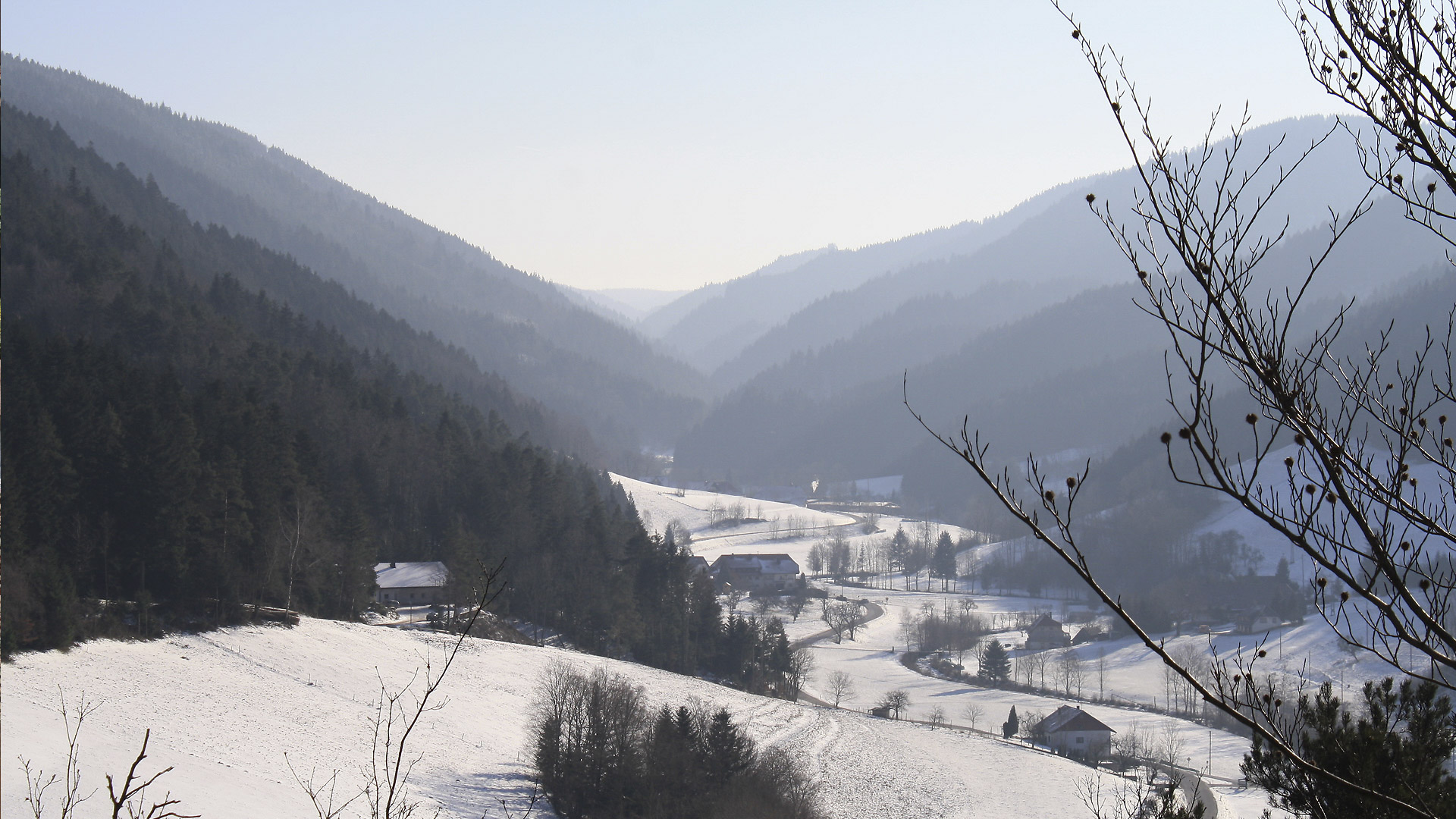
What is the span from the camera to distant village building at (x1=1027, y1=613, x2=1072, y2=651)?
6675 centimetres

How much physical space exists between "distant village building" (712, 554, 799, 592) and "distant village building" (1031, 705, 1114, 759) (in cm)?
4309

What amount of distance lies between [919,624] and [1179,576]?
34.6m

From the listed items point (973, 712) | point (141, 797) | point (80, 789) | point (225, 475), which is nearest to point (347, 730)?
point (80, 789)

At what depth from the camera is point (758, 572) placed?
8762cm

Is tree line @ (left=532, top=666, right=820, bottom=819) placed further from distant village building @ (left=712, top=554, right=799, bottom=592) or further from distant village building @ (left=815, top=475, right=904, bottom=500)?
distant village building @ (left=815, top=475, right=904, bottom=500)

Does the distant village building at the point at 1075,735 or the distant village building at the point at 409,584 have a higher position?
the distant village building at the point at 409,584

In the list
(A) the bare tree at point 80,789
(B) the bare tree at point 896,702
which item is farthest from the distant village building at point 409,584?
(A) the bare tree at point 80,789

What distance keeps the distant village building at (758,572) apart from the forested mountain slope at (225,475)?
11065 millimetres

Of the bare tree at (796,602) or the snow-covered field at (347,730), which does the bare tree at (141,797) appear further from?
the bare tree at (796,602)

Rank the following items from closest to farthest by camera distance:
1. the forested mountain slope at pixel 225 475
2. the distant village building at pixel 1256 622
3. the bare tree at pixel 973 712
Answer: the forested mountain slope at pixel 225 475, the bare tree at pixel 973 712, the distant village building at pixel 1256 622

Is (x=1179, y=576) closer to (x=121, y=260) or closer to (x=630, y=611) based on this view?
(x=630, y=611)

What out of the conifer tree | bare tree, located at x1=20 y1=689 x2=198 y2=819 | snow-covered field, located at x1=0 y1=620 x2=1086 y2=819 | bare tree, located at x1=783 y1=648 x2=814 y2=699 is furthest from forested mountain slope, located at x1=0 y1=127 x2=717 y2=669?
the conifer tree

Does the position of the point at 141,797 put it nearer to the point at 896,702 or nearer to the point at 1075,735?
the point at 1075,735

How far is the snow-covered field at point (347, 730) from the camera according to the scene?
2094 cm
